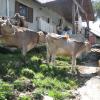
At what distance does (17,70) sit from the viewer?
15.4m

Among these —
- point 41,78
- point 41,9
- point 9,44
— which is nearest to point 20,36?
point 9,44

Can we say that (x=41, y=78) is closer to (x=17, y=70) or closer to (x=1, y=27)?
(x=17, y=70)

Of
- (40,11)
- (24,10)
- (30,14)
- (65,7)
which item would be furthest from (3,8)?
(65,7)

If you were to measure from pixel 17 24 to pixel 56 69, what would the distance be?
441 cm

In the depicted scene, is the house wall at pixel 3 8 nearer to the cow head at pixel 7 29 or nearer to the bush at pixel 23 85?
the cow head at pixel 7 29

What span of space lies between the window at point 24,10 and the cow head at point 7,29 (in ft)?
18.6

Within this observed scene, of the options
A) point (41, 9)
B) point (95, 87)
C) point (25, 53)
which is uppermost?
point (41, 9)

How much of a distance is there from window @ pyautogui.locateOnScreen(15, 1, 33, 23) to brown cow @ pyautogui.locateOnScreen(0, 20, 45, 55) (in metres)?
5.31

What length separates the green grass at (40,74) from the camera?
13475 mm

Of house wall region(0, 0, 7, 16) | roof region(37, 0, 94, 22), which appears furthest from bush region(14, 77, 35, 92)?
roof region(37, 0, 94, 22)

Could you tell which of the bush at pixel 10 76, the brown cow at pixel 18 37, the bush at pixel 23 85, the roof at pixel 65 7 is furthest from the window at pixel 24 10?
the bush at pixel 23 85

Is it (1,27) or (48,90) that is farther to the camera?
(1,27)

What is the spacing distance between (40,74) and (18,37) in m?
3.24

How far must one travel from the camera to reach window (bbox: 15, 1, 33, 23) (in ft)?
77.0
